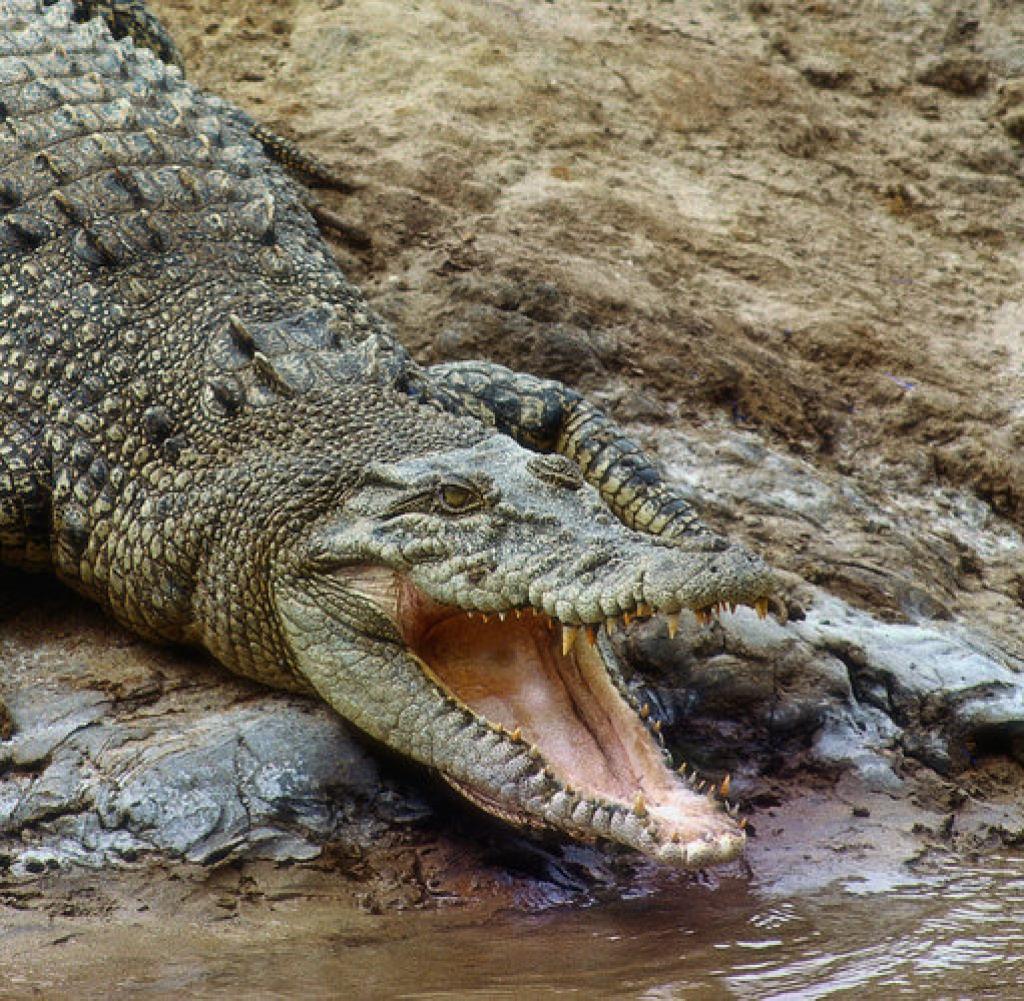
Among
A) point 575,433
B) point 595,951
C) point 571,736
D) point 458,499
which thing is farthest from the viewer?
point 575,433

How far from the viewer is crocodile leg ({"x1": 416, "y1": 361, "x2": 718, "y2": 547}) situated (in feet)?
17.7

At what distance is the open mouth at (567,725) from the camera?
3650 mm

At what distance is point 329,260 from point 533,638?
6.83 ft

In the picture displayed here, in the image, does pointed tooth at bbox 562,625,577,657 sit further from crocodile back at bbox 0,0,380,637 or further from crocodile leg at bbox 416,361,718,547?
crocodile leg at bbox 416,361,718,547

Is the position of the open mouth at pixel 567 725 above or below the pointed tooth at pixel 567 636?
below

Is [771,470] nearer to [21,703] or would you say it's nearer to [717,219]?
[717,219]

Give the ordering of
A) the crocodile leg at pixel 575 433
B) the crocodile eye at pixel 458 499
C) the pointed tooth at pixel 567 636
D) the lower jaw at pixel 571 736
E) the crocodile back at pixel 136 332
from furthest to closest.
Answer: the crocodile leg at pixel 575 433 → the crocodile back at pixel 136 332 → the crocodile eye at pixel 458 499 → the pointed tooth at pixel 567 636 → the lower jaw at pixel 571 736

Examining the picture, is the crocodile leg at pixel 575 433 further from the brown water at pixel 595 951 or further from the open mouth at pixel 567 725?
the brown water at pixel 595 951

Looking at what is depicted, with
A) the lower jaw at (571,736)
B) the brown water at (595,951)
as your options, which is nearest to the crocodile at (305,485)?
the lower jaw at (571,736)

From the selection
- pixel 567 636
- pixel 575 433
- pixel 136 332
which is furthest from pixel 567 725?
pixel 136 332

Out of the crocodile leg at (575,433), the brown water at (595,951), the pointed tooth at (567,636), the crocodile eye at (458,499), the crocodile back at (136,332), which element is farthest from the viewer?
the crocodile leg at (575,433)

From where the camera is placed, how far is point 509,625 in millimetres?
4195

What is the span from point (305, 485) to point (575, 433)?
4.50ft

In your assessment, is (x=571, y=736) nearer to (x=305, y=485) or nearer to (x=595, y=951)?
(x=595, y=951)
